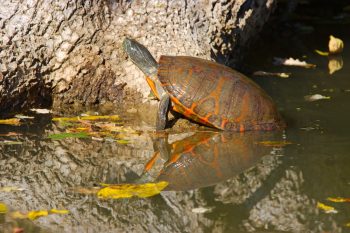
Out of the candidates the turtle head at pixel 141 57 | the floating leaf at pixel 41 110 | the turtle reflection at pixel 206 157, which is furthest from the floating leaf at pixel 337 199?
the floating leaf at pixel 41 110

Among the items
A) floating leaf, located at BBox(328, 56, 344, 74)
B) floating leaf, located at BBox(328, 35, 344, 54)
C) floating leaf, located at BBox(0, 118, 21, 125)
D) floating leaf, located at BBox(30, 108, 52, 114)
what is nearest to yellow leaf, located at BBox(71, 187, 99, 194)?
floating leaf, located at BBox(0, 118, 21, 125)

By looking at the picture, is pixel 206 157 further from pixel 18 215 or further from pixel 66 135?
pixel 18 215

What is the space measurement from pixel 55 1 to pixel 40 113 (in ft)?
3.61

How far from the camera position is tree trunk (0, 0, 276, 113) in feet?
20.5

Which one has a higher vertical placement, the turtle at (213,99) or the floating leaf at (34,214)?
the turtle at (213,99)

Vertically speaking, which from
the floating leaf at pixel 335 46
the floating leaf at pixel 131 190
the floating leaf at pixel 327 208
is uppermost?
the floating leaf at pixel 335 46

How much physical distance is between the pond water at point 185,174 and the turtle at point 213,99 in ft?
0.40

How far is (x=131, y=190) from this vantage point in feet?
13.9

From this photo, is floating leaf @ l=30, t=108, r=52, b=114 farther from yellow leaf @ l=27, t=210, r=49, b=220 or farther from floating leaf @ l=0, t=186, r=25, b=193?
yellow leaf @ l=27, t=210, r=49, b=220

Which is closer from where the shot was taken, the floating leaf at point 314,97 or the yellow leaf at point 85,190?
the yellow leaf at point 85,190

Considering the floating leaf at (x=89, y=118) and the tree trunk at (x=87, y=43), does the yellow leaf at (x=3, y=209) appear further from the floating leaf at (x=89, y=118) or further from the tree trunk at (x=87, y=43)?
the tree trunk at (x=87, y=43)

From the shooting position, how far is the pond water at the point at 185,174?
388 cm

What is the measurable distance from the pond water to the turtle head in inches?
18.3

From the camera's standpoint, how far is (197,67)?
19.0 ft
